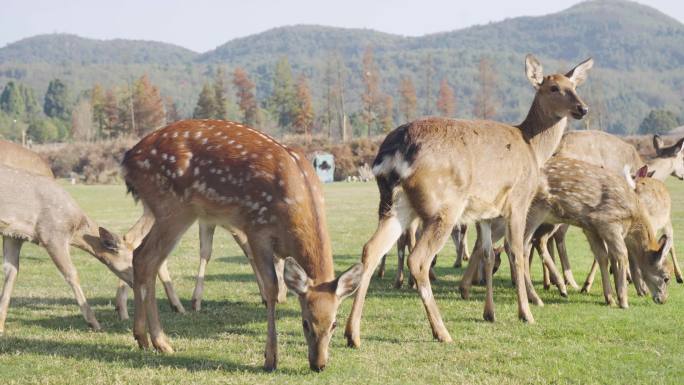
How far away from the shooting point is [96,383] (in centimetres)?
680

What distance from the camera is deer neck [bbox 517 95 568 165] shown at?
34.2 feet

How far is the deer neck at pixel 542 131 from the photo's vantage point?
34.2 feet

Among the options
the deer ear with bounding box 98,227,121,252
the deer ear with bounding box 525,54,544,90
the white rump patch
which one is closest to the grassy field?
the deer ear with bounding box 98,227,121,252

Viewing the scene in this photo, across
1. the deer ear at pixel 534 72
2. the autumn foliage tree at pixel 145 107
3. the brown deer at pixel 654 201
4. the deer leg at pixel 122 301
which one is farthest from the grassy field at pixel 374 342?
the autumn foliage tree at pixel 145 107

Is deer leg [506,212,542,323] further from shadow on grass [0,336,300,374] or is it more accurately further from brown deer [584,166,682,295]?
shadow on grass [0,336,300,374]

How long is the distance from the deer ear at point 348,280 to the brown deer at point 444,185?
3.95 feet

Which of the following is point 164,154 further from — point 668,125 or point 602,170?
point 668,125

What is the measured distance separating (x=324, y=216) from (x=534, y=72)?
4.58 metres

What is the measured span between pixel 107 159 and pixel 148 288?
6879 cm

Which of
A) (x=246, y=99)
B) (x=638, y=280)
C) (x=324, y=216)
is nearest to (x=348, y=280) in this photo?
(x=324, y=216)

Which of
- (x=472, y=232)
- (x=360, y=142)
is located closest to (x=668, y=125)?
(x=360, y=142)

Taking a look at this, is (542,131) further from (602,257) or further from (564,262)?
(564,262)

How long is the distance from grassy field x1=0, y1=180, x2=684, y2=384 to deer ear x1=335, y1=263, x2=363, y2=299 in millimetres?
738

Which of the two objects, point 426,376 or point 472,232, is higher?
point 426,376
